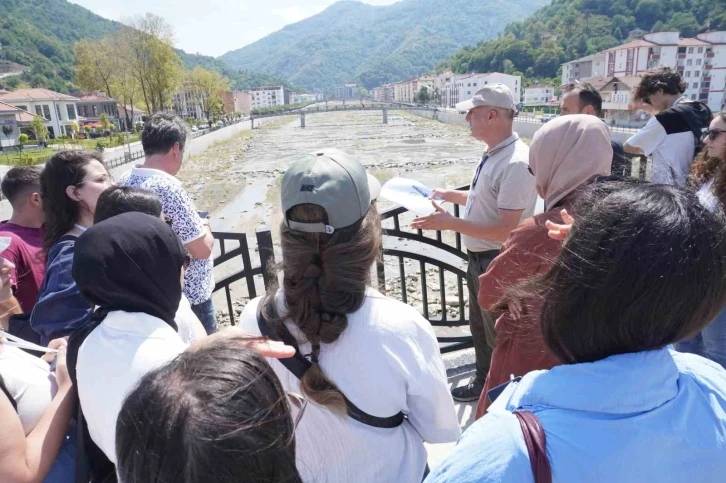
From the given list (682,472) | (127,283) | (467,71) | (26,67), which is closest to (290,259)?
(127,283)

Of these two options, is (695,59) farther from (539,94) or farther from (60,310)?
(60,310)

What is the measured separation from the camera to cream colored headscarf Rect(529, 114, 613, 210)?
64.4 inches

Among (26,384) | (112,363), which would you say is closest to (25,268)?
(26,384)

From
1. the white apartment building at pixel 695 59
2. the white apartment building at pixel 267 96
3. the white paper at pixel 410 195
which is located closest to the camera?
the white paper at pixel 410 195

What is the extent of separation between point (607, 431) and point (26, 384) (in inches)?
62.8

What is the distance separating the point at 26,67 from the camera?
3629 inches

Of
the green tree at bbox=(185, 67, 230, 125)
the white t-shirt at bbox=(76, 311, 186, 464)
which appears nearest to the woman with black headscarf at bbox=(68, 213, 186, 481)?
the white t-shirt at bbox=(76, 311, 186, 464)

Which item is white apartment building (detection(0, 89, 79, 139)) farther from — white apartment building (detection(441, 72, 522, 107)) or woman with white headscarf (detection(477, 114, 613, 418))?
woman with white headscarf (detection(477, 114, 613, 418))

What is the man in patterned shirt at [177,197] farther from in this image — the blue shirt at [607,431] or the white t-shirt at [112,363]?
the blue shirt at [607,431]

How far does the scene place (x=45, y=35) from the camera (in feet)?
366

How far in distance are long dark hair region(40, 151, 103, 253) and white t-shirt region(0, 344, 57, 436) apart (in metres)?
0.87

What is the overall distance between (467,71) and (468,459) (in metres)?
111

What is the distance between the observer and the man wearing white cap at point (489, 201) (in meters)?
2.51

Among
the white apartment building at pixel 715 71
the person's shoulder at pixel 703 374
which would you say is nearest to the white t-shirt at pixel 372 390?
the person's shoulder at pixel 703 374
